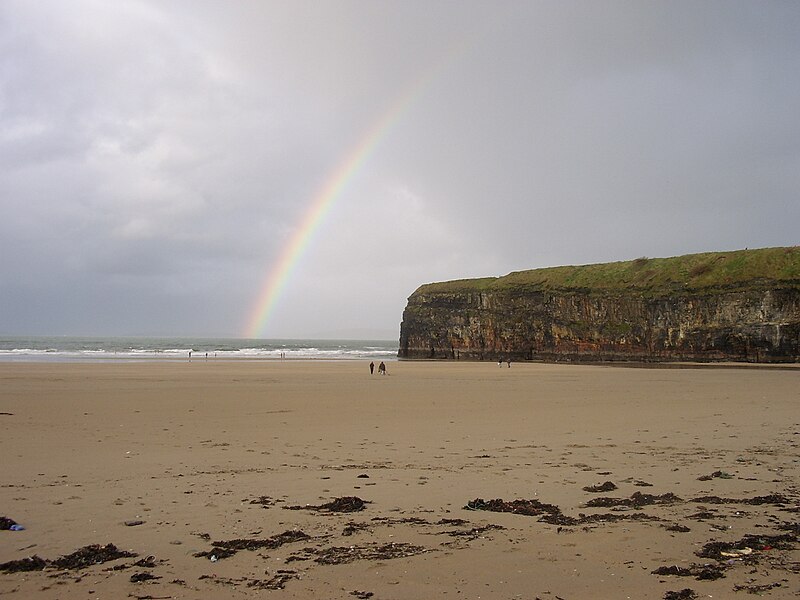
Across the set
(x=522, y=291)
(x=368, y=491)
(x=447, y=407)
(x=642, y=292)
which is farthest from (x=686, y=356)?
(x=368, y=491)

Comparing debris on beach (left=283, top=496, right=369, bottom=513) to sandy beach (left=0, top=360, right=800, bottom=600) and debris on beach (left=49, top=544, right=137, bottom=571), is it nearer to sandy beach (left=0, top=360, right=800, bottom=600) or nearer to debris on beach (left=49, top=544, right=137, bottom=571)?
sandy beach (left=0, top=360, right=800, bottom=600)

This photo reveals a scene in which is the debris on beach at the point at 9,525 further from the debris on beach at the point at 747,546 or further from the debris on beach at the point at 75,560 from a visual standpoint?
the debris on beach at the point at 747,546

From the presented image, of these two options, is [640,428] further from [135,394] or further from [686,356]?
[686,356]

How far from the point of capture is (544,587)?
15.5 feet

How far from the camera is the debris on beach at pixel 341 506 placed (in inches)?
275

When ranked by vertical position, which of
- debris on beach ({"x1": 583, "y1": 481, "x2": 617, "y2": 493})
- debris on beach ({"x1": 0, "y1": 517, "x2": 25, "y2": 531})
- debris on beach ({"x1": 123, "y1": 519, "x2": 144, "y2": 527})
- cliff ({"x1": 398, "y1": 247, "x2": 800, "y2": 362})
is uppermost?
cliff ({"x1": 398, "y1": 247, "x2": 800, "y2": 362})

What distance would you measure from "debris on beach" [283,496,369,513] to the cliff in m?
58.6

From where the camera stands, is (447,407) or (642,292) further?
(642,292)

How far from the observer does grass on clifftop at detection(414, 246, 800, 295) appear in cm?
5822

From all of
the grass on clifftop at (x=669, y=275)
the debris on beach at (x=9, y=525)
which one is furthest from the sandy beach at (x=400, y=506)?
the grass on clifftop at (x=669, y=275)

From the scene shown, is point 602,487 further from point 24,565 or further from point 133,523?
point 24,565

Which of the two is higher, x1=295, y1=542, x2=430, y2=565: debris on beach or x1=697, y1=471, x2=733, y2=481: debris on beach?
x1=295, y1=542, x2=430, y2=565: debris on beach

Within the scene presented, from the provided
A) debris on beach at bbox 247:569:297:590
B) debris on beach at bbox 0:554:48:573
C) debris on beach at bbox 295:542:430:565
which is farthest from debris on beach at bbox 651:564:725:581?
debris on beach at bbox 0:554:48:573

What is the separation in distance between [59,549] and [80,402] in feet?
52.9
